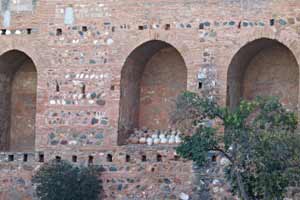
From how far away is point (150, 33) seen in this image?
18719mm

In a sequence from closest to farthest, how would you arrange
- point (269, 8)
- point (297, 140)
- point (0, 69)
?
point (297, 140), point (269, 8), point (0, 69)

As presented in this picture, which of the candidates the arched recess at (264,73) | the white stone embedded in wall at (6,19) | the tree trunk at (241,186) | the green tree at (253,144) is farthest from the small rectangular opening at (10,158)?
the tree trunk at (241,186)

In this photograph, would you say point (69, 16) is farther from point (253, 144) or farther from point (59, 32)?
point (253, 144)

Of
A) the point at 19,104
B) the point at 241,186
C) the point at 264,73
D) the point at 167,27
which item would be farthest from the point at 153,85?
the point at 241,186

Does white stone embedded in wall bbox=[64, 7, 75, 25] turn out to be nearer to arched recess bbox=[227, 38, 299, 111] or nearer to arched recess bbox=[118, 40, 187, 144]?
arched recess bbox=[118, 40, 187, 144]

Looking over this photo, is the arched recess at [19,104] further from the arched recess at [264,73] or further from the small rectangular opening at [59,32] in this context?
the arched recess at [264,73]

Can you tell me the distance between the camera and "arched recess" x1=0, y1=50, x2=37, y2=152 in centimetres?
2089

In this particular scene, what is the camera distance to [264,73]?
1894 centimetres

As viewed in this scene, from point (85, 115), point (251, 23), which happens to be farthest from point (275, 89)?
point (85, 115)

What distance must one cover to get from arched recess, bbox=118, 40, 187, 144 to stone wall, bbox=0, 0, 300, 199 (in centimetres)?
2

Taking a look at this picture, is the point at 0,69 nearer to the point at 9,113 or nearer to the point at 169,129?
the point at 9,113

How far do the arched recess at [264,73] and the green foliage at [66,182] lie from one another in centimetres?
343

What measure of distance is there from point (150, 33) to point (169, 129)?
227 cm

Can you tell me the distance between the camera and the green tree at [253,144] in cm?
1421
